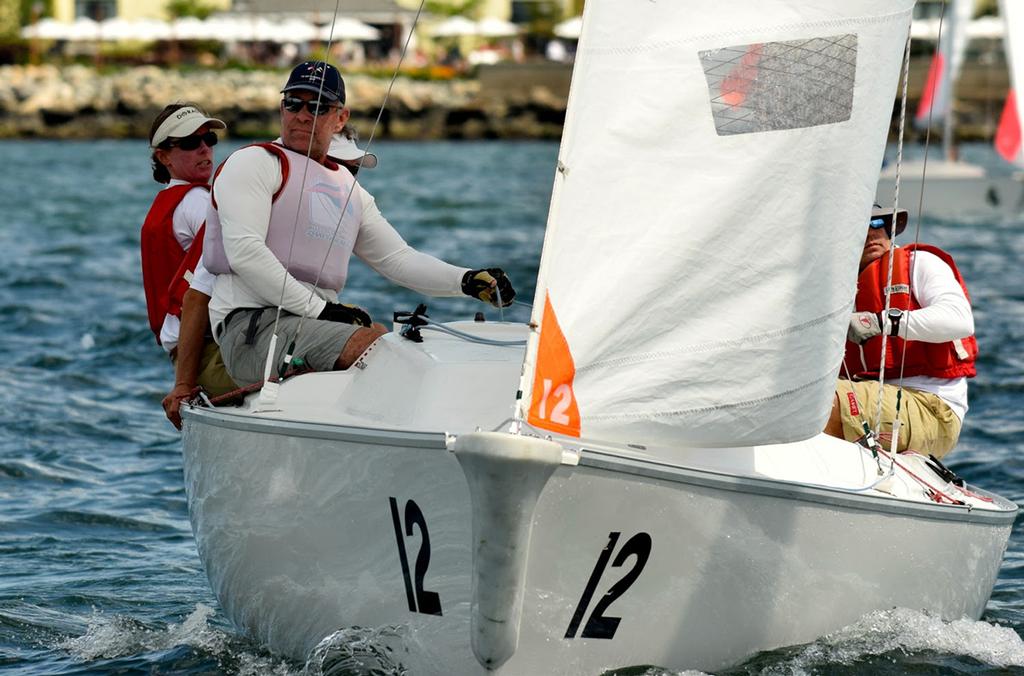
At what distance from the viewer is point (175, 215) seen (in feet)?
18.0

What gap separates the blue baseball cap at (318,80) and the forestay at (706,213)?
1260mm

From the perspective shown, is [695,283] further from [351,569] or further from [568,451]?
[351,569]

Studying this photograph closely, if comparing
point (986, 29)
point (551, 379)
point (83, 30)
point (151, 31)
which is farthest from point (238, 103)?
point (551, 379)

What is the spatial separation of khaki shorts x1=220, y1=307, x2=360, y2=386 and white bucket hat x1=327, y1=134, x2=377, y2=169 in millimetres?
624

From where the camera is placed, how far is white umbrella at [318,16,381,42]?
2078 inches

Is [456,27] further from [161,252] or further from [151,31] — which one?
[161,252]

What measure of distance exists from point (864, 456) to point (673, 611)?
0.92m

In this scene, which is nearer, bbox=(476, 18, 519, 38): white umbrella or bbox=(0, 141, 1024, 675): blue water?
bbox=(0, 141, 1024, 675): blue water

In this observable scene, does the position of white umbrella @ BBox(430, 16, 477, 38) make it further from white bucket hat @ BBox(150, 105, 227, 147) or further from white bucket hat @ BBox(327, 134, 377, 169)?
white bucket hat @ BBox(327, 134, 377, 169)

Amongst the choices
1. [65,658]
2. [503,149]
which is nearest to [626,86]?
[65,658]

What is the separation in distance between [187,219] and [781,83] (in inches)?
90.2

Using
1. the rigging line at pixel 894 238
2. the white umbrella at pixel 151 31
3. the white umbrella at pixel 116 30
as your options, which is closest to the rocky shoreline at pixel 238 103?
the white umbrella at pixel 116 30

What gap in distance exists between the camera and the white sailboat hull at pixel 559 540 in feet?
13.2

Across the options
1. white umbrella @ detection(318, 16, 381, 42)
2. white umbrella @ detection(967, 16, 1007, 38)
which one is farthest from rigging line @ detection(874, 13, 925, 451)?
white umbrella @ detection(967, 16, 1007, 38)
